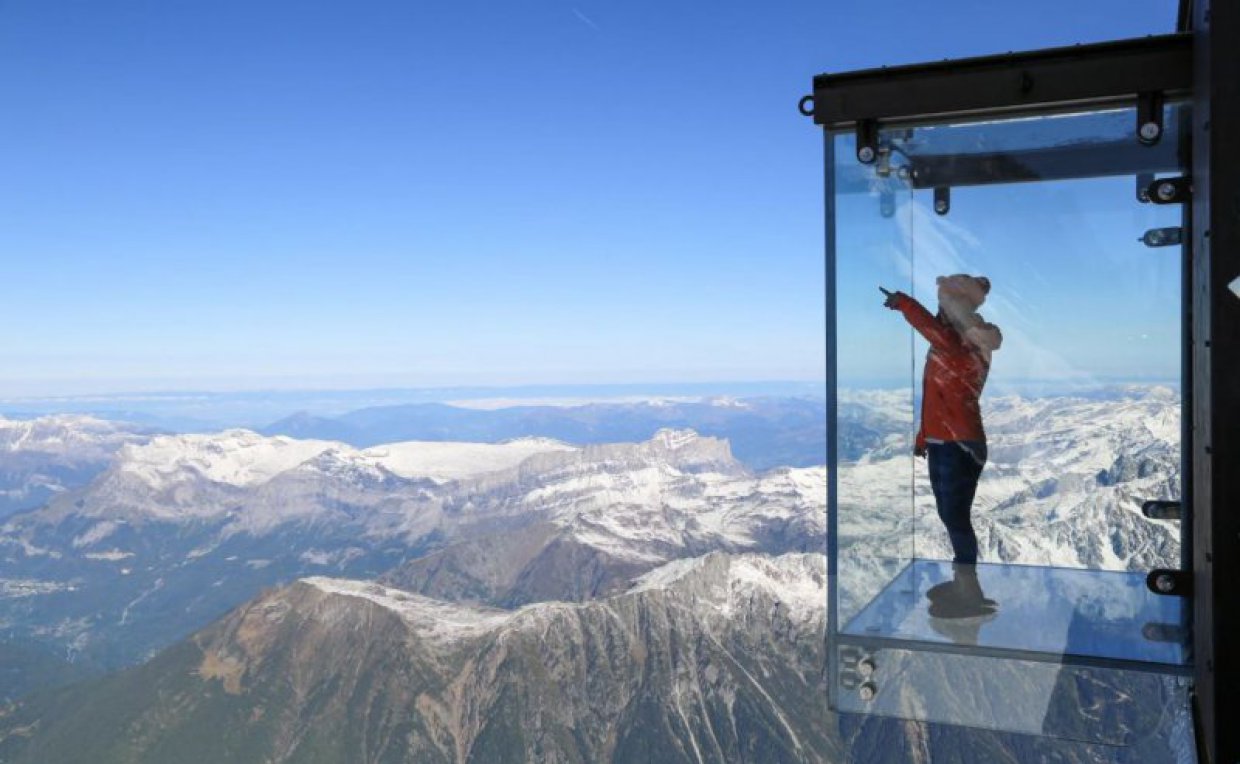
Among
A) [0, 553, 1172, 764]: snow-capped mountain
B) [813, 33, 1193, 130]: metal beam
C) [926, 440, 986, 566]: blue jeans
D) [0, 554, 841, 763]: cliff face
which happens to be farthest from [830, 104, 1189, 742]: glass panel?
[0, 554, 841, 763]: cliff face

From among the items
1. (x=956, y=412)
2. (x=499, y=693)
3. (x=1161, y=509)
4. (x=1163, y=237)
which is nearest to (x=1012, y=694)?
(x=1161, y=509)

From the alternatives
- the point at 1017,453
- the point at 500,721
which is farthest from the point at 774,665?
the point at 1017,453

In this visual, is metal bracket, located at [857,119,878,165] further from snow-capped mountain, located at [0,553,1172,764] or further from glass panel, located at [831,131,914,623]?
snow-capped mountain, located at [0,553,1172,764]

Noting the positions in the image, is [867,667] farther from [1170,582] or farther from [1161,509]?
[1161,509]

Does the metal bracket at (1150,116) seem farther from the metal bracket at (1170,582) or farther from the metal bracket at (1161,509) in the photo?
the metal bracket at (1170,582)

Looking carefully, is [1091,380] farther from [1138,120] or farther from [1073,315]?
[1138,120]

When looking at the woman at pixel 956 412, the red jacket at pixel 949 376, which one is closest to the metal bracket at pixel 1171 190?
the woman at pixel 956 412
